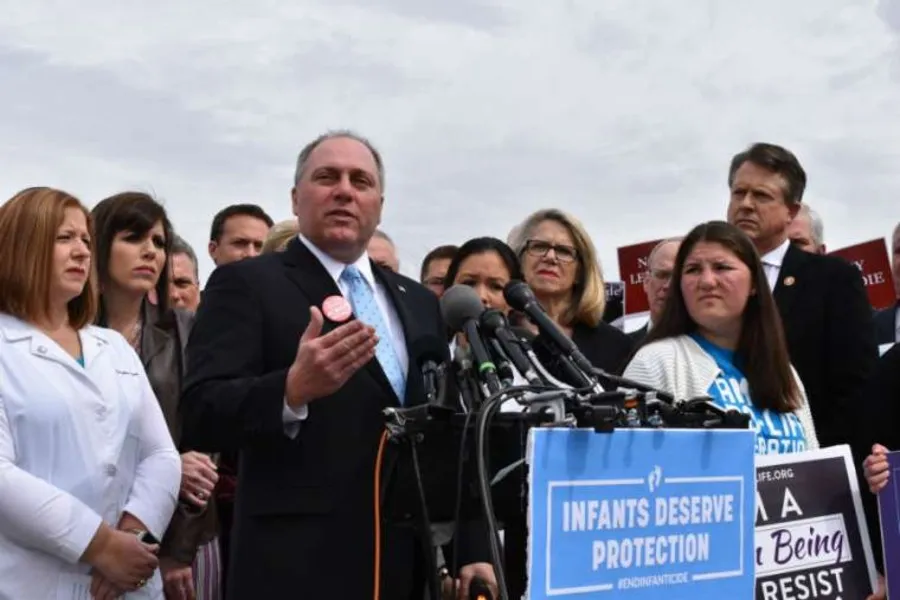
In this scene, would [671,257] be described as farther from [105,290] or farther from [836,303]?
[105,290]

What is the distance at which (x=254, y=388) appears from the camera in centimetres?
282

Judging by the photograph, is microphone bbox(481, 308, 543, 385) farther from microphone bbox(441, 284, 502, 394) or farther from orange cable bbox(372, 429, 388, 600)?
orange cable bbox(372, 429, 388, 600)

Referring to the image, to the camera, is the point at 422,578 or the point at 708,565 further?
the point at 422,578

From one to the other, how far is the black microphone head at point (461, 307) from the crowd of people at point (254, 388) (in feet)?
0.22

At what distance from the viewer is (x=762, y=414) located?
370cm

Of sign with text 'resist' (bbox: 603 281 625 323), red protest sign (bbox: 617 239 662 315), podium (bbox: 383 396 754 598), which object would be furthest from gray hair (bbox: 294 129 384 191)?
red protest sign (bbox: 617 239 662 315)

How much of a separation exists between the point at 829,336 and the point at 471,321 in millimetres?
2500

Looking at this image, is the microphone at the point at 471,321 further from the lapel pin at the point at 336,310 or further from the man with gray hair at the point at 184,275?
the man with gray hair at the point at 184,275

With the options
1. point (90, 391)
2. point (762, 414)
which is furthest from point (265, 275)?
point (762, 414)

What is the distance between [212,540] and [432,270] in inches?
89.7

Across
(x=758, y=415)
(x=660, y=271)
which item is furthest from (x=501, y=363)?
(x=660, y=271)

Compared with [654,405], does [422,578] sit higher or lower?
lower

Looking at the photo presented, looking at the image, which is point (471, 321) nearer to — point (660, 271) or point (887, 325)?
point (660, 271)

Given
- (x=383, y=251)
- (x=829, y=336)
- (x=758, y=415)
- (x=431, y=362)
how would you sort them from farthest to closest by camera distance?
(x=383, y=251) → (x=829, y=336) → (x=758, y=415) → (x=431, y=362)
